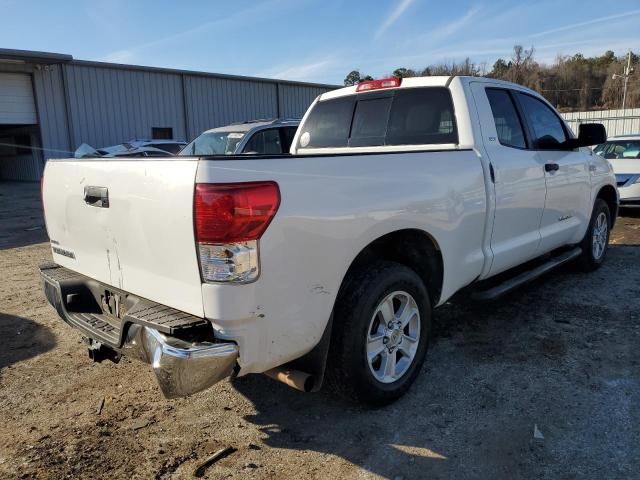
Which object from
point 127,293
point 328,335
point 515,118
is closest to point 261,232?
point 328,335

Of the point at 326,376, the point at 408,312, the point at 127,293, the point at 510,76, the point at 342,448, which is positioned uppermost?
the point at 510,76

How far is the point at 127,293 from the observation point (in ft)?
9.25

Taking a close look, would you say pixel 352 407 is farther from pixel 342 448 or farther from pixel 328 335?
pixel 328 335

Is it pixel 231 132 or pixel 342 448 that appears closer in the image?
pixel 342 448

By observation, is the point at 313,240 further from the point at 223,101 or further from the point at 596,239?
the point at 223,101

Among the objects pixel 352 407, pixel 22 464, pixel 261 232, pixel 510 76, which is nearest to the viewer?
pixel 261 232

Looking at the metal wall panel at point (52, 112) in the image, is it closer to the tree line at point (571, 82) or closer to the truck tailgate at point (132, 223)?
the truck tailgate at point (132, 223)

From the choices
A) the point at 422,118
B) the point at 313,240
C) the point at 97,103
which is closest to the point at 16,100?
the point at 97,103

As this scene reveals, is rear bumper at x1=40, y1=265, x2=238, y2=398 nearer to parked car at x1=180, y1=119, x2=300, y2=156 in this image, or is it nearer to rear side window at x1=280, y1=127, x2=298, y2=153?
parked car at x1=180, y1=119, x2=300, y2=156

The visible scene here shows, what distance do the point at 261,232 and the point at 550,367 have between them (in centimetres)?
251

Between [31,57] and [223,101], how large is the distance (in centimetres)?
868

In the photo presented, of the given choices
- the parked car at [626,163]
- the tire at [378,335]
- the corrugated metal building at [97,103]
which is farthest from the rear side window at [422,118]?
the corrugated metal building at [97,103]

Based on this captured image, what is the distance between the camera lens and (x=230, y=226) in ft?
7.35

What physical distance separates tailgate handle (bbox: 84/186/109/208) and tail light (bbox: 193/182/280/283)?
79 centimetres
